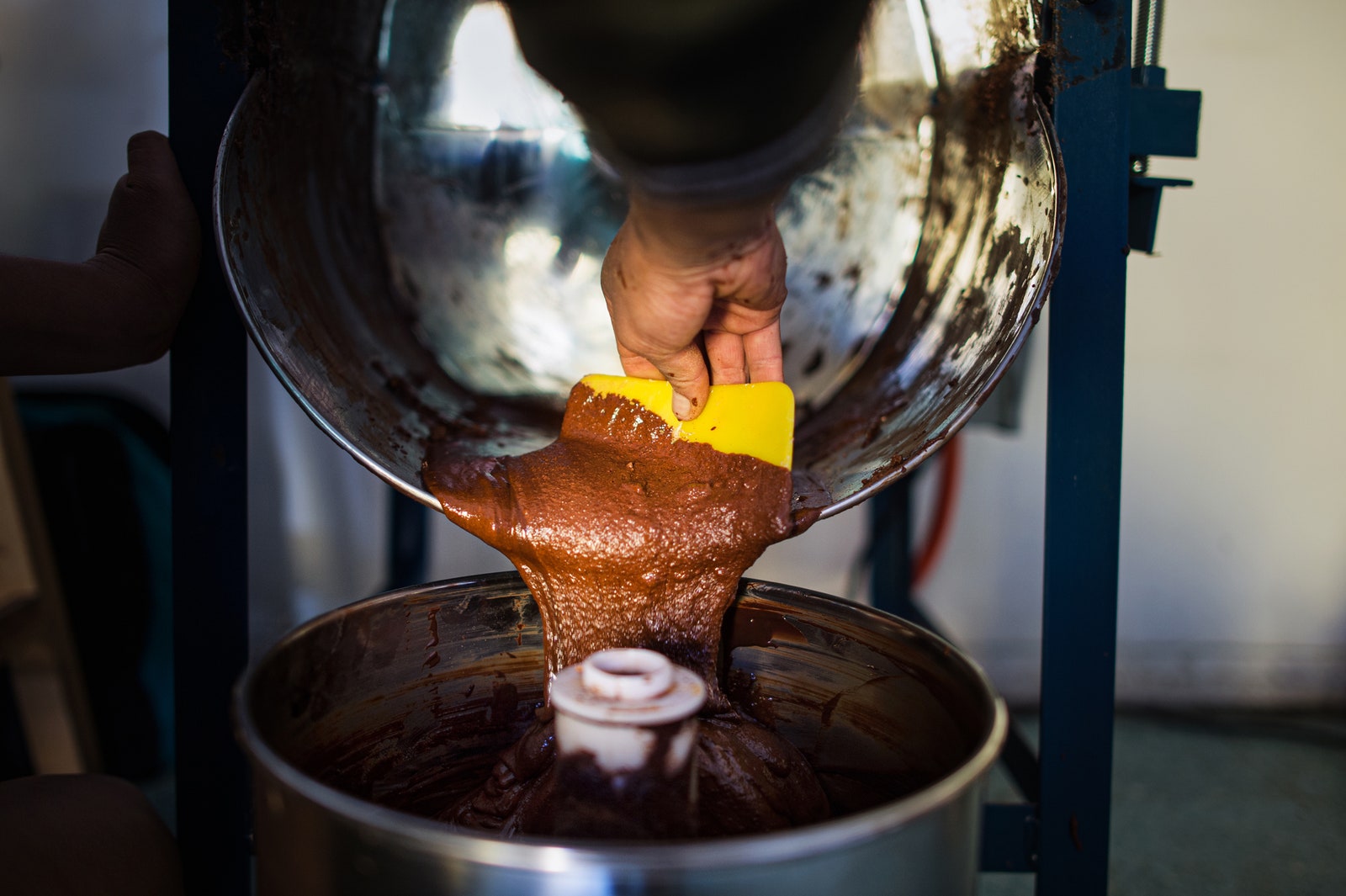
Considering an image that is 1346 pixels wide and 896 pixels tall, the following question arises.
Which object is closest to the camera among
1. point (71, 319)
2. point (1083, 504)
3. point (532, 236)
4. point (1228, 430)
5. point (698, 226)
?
point (698, 226)

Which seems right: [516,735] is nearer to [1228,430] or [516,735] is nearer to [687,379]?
[687,379]

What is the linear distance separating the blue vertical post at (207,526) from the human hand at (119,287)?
0.9 inches

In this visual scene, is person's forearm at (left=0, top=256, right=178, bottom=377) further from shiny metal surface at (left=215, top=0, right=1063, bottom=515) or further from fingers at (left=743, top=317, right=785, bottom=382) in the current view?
fingers at (left=743, top=317, right=785, bottom=382)

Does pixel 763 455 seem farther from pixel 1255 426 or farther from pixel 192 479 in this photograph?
pixel 1255 426

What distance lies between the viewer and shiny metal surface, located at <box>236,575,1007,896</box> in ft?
1.40

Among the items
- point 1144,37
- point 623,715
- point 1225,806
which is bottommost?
point 1225,806

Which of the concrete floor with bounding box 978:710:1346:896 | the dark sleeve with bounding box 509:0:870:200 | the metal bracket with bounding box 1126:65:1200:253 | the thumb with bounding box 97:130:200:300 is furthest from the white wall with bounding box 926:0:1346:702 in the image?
the thumb with bounding box 97:130:200:300

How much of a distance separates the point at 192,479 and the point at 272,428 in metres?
1.06

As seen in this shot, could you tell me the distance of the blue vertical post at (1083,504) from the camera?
0.81 metres

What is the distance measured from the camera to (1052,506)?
0.83 m

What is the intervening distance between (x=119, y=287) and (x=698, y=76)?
0.53 meters

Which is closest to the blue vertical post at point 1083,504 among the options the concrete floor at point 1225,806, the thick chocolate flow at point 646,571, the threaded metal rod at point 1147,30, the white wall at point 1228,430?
the threaded metal rod at point 1147,30

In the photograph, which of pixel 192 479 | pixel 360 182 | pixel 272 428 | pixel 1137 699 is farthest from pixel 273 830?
pixel 1137 699

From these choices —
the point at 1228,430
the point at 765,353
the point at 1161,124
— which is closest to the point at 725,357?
the point at 765,353
